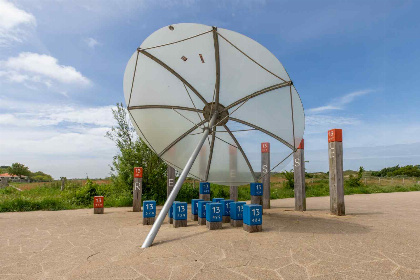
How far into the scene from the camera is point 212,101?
8.59m

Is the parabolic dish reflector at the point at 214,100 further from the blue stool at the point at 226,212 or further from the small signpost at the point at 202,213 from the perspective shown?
the small signpost at the point at 202,213

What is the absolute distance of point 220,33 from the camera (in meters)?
6.81

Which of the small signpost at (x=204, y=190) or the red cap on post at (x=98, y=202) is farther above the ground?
the small signpost at (x=204, y=190)

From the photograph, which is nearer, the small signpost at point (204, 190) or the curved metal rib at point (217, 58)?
the curved metal rib at point (217, 58)

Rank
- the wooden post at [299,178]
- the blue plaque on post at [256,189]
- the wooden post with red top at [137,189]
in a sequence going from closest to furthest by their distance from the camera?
the blue plaque on post at [256,189], the wooden post at [299,178], the wooden post with red top at [137,189]

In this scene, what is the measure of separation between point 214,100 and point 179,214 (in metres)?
3.51

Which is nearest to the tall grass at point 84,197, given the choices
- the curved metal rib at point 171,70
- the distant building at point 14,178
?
the curved metal rib at point 171,70

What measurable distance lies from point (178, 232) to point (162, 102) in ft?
12.9

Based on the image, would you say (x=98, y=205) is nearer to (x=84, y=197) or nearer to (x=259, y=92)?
(x=84, y=197)

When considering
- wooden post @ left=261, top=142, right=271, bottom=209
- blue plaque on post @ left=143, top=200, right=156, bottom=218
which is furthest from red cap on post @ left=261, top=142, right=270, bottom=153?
blue plaque on post @ left=143, top=200, right=156, bottom=218

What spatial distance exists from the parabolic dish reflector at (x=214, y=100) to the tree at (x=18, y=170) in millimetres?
90318

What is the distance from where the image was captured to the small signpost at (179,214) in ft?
26.2

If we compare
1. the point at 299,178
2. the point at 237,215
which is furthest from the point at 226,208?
the point at 299,178

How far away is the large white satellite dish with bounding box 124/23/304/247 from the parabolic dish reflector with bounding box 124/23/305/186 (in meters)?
0.02
